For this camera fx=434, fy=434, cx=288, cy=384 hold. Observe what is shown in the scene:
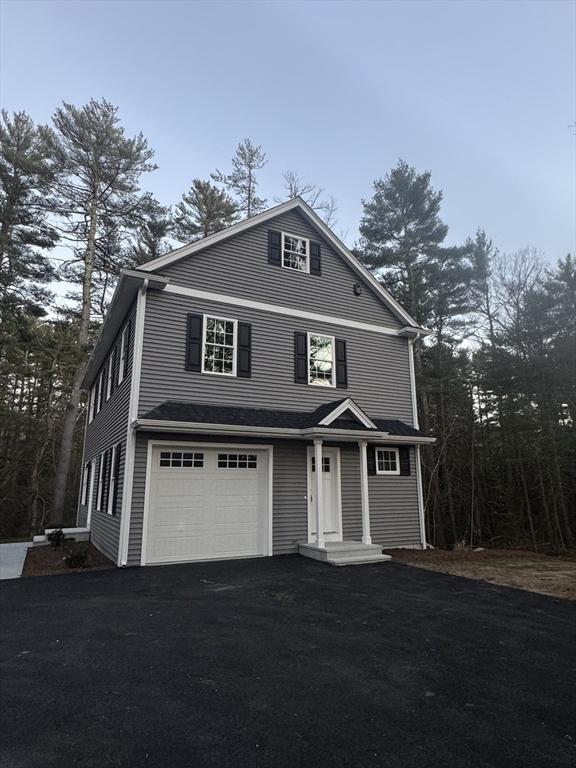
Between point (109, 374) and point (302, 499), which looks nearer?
point (302, 499)

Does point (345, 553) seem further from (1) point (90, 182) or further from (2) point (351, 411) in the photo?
(1) point (90, 182)

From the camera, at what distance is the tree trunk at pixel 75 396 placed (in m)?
16.3

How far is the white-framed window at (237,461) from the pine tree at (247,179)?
1694 cm

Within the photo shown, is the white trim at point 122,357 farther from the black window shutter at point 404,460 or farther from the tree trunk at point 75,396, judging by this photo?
the tree trunk at point 75,396

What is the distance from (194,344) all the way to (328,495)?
186 inches

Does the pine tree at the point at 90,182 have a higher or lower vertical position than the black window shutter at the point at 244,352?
higher

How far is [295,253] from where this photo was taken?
11391mm

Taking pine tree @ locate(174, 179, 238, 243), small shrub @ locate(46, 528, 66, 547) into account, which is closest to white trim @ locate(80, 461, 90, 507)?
small shrub @ locate(46, 528, 66, 547)

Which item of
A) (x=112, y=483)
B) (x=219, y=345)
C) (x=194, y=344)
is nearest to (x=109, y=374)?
(x=112, y=483)

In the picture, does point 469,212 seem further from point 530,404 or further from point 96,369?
point 96,369

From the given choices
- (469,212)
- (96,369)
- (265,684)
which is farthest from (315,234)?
(469,212)

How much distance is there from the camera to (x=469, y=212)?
21.6m

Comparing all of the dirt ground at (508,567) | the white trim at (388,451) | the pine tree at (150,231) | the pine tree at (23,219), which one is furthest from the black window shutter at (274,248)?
the pine tree at (23,219)

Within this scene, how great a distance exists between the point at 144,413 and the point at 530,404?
15.3m
